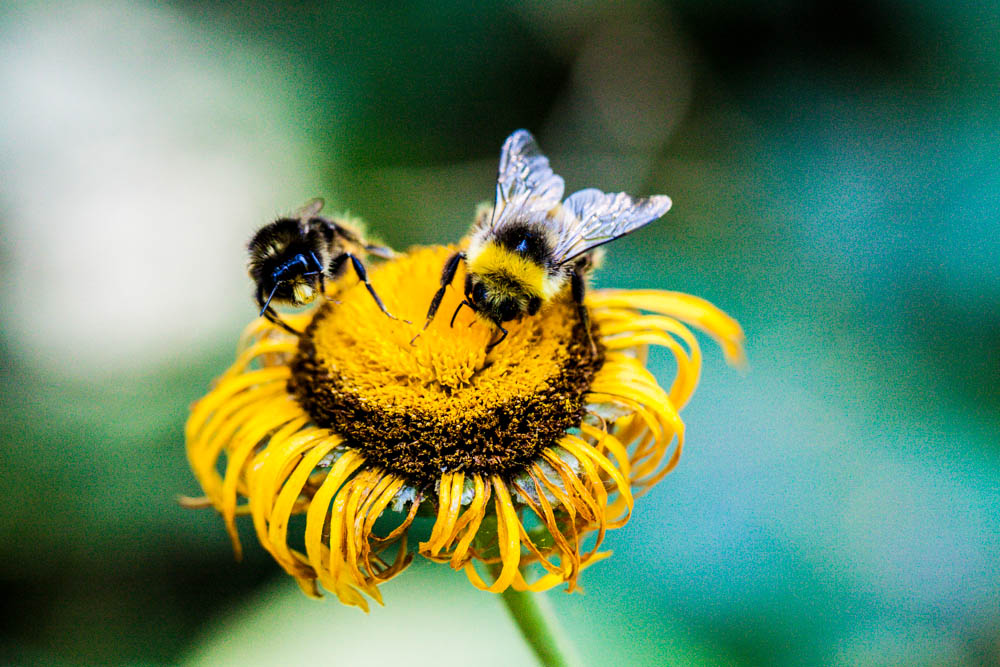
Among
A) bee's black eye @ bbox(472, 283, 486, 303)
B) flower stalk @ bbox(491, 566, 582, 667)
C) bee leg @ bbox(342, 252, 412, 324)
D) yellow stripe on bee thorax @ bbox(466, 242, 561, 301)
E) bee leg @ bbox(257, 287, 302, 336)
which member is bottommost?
flower stalk @ bbox(491, 566, 582, 667)

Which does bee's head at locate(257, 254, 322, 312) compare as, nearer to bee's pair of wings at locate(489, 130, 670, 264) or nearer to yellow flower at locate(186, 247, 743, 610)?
yellow flower at locate(186, 247, 743, 610)

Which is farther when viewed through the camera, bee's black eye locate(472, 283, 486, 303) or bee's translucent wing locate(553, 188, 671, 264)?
bee's translucent wing locate(553, 188, 671, 264)

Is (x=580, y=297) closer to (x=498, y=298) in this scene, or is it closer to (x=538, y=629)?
(x=498, y=298)

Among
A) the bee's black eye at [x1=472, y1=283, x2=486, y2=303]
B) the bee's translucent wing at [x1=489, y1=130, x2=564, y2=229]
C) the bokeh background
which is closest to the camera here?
the bee's black eye at [x1=472, y1=283, x2=486, y2=303]

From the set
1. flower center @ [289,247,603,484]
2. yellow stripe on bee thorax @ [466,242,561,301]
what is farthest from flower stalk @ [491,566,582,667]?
yellow stripe on bee thorax @ [466,242,561,301]

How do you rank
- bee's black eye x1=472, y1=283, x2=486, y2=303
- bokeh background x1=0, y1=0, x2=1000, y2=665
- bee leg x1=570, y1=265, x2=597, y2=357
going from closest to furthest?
bee's black eye x1=472, y1=283, x2=486, y2=303, bee leg x1=570, y1=265, x2=597, y2=357, bokeh background x1=0, y1=0, x2=1000, y2=665

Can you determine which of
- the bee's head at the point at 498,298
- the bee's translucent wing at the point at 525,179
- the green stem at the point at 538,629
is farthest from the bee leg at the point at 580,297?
the green stem at the point at 538,629

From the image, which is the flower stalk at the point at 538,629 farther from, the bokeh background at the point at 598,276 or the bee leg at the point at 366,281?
the bokeh background at the point at 598,276

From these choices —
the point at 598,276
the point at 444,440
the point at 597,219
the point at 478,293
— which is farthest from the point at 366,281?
the point at 598,276
